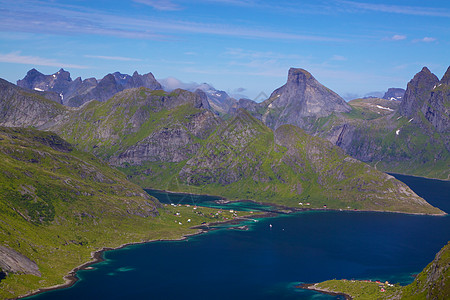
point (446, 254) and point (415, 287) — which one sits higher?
point (446, 254)

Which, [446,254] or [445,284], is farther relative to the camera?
[446,254]

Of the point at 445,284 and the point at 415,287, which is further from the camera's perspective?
the point at 415,287
